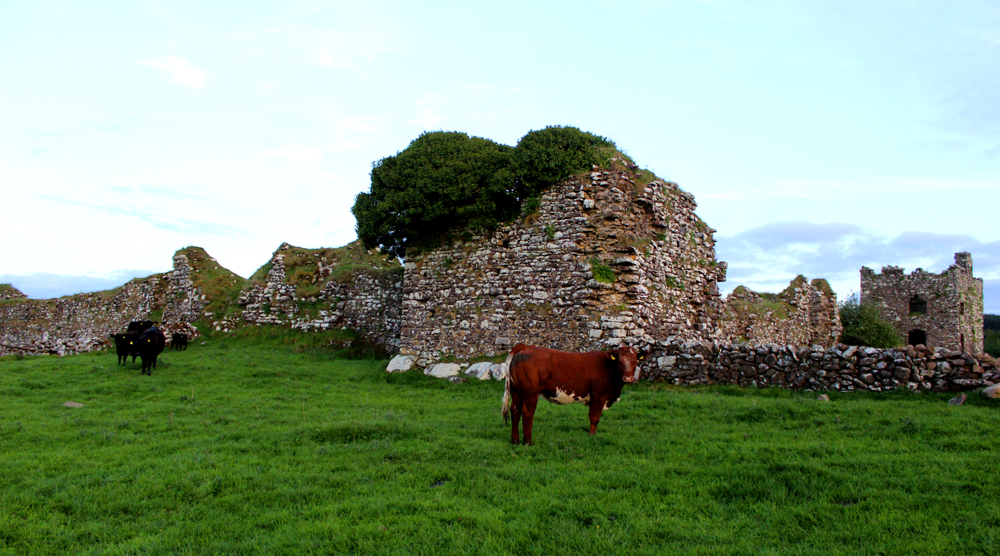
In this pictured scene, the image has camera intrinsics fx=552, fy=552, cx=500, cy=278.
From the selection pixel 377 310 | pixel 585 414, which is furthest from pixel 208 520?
pixel 377 310

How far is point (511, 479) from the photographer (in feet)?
21.0

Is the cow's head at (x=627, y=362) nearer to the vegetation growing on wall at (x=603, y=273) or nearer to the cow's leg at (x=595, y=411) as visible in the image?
the cow's leg at (x=595, y=411)

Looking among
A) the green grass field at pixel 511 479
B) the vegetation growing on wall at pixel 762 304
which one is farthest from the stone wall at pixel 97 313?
the vegetation growing on wall at pixel 762 304

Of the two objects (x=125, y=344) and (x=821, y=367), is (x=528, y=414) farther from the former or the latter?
(x=125, y=344)

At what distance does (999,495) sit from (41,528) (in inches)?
363

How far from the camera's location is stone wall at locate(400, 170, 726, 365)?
1495cm

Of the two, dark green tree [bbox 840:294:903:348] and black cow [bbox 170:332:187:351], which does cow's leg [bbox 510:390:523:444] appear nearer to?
black cow [bbox 170:332:187:351]

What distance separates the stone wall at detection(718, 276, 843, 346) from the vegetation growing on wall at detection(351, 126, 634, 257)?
849 centimetres

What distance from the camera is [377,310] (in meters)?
23.4

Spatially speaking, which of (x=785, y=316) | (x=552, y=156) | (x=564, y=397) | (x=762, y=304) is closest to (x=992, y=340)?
(x=785, y=316)

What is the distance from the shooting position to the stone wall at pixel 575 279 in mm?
14953

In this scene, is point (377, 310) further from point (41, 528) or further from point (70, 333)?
point (70, 333)

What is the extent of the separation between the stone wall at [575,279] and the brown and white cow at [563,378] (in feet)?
20.0

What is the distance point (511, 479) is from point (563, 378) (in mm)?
2072
